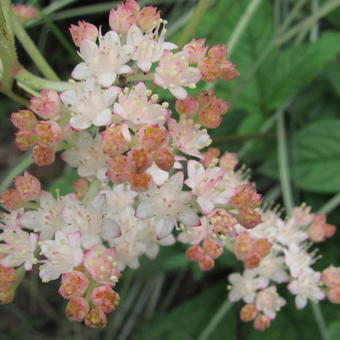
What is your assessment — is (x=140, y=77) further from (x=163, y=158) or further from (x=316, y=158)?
(x=316, y=158)

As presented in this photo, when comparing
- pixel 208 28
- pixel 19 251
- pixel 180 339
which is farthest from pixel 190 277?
pixel 19 251

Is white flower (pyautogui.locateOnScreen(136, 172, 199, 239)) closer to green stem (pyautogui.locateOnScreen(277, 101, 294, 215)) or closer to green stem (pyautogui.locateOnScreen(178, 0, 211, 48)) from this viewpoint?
green stem (pyautogui.locateOnScreen(178, 0, 211, 48))

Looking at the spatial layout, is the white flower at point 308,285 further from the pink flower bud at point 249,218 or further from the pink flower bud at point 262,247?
the pink flower bud at point 249,218

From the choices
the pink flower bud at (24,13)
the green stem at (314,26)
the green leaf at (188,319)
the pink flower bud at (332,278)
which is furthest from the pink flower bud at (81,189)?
the green stem at (314,26)

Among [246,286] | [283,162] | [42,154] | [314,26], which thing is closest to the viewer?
[42,154]

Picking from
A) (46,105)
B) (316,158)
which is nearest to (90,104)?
(46,105)

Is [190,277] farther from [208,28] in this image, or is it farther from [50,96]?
[50,96]
